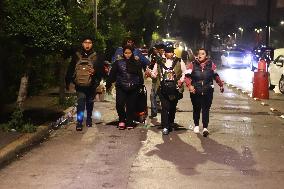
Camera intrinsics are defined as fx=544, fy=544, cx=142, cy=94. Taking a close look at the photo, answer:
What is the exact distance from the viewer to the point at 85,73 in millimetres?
10312

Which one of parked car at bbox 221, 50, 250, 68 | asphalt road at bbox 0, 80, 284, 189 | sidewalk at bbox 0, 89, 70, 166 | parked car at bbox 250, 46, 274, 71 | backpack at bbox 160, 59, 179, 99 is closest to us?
asphalt road at bbox 0, 80, 284, 189

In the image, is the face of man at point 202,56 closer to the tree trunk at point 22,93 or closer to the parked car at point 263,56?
the tree trunk at point 22,93

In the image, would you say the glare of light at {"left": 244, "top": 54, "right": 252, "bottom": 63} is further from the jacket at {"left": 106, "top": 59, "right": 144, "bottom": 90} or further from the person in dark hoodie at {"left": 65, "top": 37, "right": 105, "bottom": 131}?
the person in dark hoodie at {"left": 65, "top": 37, "right": 105, "bottom": 131}

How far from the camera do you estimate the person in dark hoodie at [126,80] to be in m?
10.6

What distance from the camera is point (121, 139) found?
981 cm

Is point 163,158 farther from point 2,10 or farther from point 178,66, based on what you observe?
point 2,10

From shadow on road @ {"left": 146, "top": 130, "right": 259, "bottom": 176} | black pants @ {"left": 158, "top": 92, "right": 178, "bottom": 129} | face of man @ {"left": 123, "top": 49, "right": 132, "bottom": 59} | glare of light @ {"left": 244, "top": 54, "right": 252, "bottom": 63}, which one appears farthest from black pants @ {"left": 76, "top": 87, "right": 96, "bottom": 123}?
glare of light @ {"left": 244, "top": 54, "right": 252, "bottom": 63}

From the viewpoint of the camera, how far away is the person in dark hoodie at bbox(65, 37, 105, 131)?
10328mm

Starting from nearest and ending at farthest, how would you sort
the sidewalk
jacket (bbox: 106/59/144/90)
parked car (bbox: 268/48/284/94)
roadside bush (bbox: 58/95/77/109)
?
the sidewalk → jacket (bbox: 106/59/144/90) → roadside bush (bbox: 58/95/77/109) → parked car (bbox: 268/48/284/94)

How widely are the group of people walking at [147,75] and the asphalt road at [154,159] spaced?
428mm

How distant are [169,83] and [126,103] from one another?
49.0 inches

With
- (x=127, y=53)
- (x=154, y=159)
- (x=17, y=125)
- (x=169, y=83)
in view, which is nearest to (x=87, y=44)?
(x=127, y=53)

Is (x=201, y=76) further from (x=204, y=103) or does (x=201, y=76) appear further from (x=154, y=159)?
→ (x=154, y=159)

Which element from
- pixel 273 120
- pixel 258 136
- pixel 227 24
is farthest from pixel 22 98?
pixel 227 24
